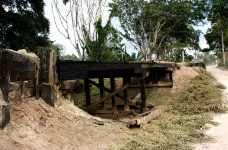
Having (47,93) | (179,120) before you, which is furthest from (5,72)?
(179,120)

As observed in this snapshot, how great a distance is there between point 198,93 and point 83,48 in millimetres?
10179

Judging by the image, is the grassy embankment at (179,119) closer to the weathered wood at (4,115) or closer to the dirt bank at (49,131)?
the dirt bank at (49,131)

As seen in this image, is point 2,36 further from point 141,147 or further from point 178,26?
point 178,26

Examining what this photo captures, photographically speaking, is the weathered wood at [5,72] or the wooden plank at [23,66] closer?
the weathered wood at [5,72]

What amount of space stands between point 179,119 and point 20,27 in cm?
1004

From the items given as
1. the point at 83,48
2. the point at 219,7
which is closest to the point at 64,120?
the point at 83,48

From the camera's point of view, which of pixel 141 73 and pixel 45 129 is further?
pixel 141 73

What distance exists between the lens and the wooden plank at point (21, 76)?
3438 millimetres

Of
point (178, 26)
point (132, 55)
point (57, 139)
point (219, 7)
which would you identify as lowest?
point (57, 139)

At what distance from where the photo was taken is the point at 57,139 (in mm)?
3502

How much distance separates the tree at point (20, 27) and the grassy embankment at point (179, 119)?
13.6ft

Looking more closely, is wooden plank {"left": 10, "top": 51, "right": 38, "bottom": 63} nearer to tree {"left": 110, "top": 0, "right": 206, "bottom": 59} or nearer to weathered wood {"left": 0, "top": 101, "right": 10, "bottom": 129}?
weathered wood {"left": 0, "top": 101, "right": 10, "bottom": 129}

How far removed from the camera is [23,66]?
366cm

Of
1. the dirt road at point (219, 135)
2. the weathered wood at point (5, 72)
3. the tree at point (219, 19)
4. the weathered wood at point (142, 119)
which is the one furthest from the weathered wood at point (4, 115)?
the tree at point (219, 19)
